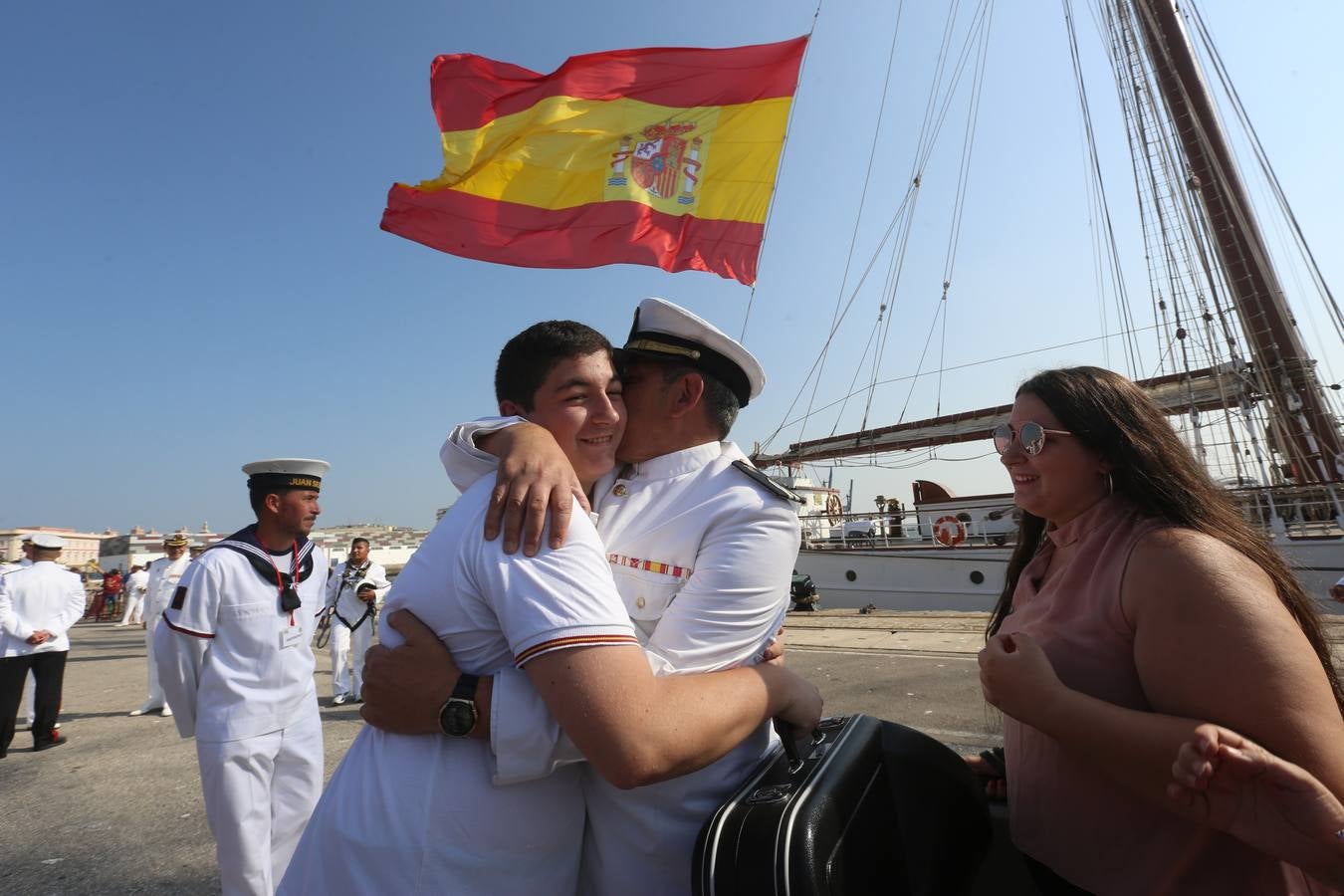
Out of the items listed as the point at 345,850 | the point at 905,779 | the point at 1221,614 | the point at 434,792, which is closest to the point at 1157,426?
the point at 1221,614

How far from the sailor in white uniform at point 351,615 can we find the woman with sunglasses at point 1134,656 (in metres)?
8.34

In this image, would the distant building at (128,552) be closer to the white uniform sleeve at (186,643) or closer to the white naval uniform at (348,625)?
the white naval uniform at (348,625)

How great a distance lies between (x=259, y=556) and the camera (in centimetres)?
369

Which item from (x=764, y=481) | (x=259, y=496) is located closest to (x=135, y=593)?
(x=259, y=496)

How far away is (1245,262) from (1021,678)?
17146 millimetres

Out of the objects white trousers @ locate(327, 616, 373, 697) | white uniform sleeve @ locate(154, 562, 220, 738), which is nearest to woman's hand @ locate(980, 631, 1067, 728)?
white uniform sleeve @ locate(154, 562, 220, 738)

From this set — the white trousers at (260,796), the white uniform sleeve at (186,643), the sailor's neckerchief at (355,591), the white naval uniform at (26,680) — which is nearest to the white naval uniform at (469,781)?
the white trousers at (260,796)

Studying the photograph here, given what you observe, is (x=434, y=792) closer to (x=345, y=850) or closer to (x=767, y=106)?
(x=345, y=850)

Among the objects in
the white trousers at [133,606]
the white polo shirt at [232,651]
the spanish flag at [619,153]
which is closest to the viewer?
the white polo shirt at [232,651]

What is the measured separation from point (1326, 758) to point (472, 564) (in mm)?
1559

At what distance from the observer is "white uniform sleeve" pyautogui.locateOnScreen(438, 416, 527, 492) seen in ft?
4.89

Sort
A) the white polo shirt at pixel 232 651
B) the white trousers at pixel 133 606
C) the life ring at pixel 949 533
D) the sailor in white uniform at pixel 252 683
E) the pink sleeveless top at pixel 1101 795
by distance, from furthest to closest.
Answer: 1. the white trousers at pixel 133 606
2. the life ring at pixel 949 533
3. the white polo shirt at pixel 232 651
4. the sailor in white uniform at pixel 252 683
5. the pink sleeveless top at pixel 1101 795

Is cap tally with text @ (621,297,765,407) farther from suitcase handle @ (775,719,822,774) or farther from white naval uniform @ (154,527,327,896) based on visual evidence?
white naval uniform @ (154,527,327,896)

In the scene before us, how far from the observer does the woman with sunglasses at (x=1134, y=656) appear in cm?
124
